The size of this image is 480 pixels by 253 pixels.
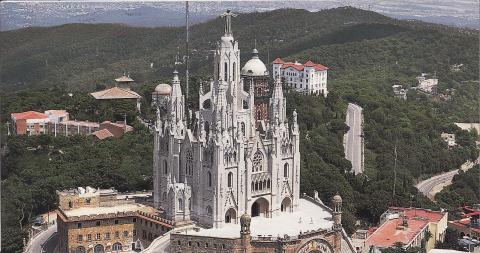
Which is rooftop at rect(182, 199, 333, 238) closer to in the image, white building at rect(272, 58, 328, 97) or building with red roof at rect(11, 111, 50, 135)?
building with red roof at rect(11, 111, 50, 135)

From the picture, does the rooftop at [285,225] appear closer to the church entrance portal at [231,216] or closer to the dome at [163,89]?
the church entrance portal at [231,216]

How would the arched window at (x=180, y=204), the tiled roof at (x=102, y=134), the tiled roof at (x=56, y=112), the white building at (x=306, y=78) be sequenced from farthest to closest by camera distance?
the white building at (x=306, y=78) < the tiled roof at (x=56, y=112) < the tiled roof at (x=102, y=134) < the arched window at (x=180, y=204)

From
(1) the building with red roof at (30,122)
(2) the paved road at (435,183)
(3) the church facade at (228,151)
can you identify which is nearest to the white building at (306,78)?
(2) the paved road at (435,183)

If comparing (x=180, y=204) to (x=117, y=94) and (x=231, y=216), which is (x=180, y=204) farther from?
(x=117, y=94)

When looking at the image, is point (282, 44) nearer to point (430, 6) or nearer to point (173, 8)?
point (430, 6)

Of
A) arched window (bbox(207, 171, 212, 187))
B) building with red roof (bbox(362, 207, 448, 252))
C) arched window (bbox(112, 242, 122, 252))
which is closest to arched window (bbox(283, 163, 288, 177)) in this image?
arched window (bbox(207, 171, 212, 187))

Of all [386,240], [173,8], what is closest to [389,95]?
[173,8]

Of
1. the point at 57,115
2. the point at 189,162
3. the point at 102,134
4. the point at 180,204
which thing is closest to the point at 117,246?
the point at 180,204
